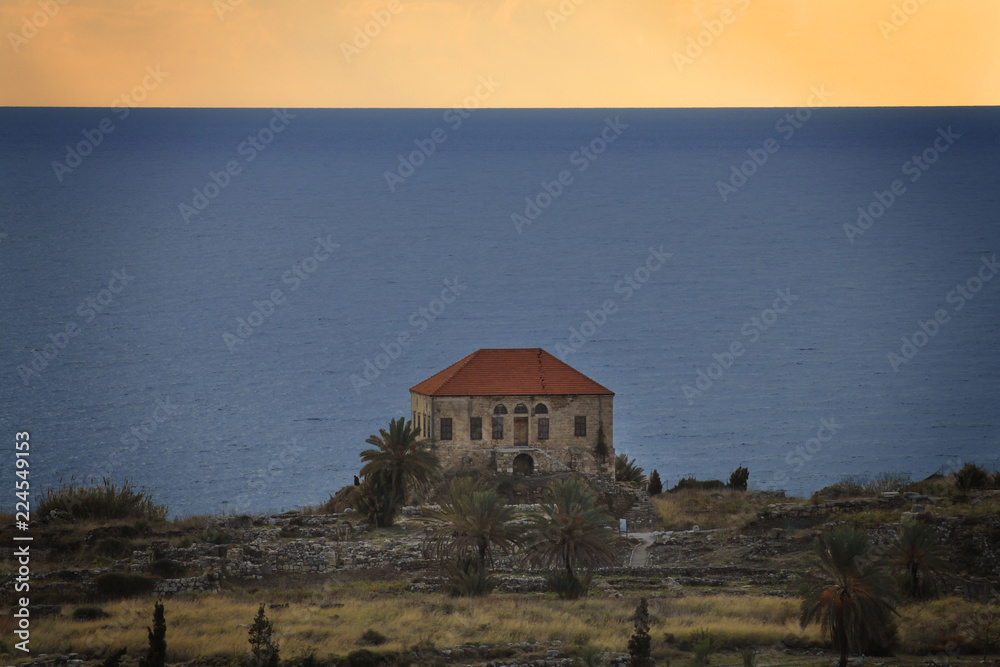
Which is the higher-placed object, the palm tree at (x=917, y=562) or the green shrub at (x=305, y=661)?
the palm tree at (x=917, y=562)

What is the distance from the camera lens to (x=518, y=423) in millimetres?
59969

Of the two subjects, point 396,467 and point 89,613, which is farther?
point 396,467

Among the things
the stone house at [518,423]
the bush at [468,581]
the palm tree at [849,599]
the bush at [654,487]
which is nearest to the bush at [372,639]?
the bush at [468,581]

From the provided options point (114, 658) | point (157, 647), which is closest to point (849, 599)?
point (157, 647)

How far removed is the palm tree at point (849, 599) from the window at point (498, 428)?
2758 cm

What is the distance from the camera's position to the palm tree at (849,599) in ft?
105

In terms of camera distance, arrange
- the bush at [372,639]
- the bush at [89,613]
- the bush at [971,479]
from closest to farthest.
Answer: the bush at [372,639]
the bush at [89,613]
the bush at [971,479]

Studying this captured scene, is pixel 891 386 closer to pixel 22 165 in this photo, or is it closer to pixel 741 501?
pixel 741 501

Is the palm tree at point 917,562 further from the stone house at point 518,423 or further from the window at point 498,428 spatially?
the window at point 498,428

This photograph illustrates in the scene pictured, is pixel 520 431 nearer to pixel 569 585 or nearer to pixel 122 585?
pixel 569 585

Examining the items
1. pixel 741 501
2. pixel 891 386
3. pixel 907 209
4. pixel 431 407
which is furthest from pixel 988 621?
pixel 907 209

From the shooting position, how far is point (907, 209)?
17625 cm

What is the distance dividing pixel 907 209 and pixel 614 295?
2122 inches

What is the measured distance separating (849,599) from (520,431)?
95.0 feet
